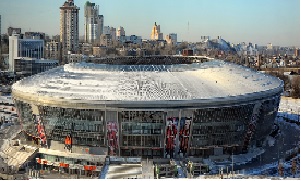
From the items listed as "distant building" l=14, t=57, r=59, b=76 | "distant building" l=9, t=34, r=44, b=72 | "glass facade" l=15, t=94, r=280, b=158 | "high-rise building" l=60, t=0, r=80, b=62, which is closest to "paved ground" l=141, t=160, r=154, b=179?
"glass facade" l=15, t=94, r=280, b=158

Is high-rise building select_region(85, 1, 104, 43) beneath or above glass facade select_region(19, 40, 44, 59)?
above

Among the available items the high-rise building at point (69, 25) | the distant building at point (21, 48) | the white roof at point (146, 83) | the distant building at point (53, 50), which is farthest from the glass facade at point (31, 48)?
the white roof at point (146, 83)

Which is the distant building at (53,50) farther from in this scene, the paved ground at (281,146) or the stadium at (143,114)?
the stadium at (143,114)

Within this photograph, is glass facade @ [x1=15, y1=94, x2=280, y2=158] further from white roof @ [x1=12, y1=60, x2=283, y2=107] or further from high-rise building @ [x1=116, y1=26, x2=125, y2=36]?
high-rise building @ [x1=116, y1=26, x2=125, y2=36]

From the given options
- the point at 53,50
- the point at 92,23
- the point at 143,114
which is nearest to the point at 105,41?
the point at 92,23

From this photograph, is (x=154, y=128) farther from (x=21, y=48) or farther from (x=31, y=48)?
(x=31, y=48)

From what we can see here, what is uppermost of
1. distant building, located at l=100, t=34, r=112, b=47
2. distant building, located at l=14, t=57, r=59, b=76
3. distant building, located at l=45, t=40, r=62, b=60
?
distant building, located at l=100, t=34, r=112, b=47
